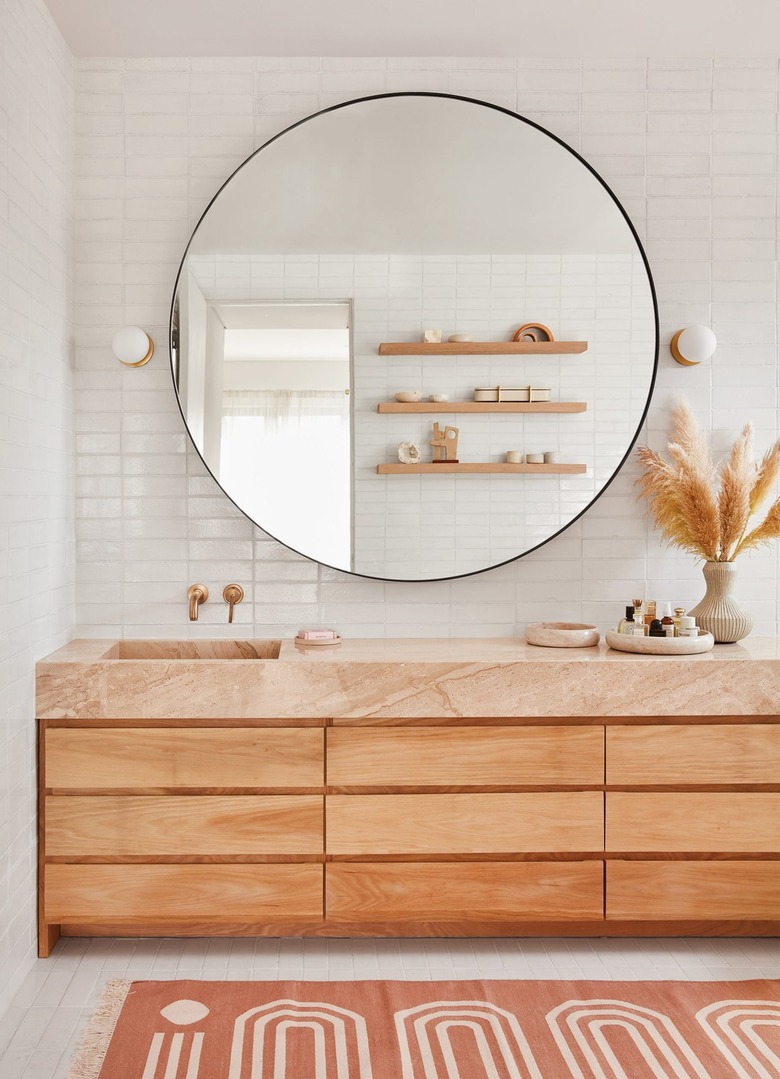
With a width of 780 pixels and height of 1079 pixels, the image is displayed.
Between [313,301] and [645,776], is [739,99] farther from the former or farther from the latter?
[645,776]

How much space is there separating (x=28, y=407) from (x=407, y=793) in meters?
1.45

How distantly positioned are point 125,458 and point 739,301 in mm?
2002

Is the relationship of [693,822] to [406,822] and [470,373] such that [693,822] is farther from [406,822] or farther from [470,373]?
[470,373]

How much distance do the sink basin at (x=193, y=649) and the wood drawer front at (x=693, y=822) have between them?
1.12 m

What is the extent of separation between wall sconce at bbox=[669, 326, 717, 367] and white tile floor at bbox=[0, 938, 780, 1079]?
1715mm

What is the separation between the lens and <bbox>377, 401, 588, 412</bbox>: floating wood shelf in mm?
2740

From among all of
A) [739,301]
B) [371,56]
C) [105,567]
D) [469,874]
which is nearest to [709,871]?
[469,874]

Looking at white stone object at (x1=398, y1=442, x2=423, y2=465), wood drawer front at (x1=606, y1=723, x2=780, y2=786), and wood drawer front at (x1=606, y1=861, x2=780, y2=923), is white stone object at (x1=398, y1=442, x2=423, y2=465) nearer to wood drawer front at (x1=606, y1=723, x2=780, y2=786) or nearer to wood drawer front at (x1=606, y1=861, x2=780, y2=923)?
wood drawer front at (x1=606, y1=723, x2=780, y2=786)

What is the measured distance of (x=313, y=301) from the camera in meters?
2.72

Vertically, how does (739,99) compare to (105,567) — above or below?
above

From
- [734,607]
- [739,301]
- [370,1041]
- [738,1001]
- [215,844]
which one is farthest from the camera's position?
[739,301]

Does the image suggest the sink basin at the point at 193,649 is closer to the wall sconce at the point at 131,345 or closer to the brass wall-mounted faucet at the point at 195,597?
the brass wall-mounted faucet at the point at 195,597

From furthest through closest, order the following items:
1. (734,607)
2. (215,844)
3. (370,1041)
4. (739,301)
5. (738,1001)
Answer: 1. (739,301)
2. (734,607)
3. (215,844)
4. (738,1001)
5. (370,1041)

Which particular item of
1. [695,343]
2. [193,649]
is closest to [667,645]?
[695,343]
